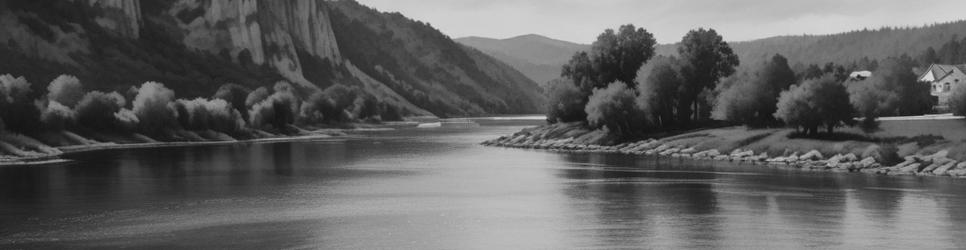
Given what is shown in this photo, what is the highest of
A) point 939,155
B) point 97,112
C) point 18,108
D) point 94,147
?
point 18,108

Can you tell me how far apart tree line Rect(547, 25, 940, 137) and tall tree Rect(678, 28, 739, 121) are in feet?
0.43

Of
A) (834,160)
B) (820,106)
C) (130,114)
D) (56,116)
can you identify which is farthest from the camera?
(130,114)

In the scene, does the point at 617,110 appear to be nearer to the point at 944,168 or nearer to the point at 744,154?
the point at 744,154

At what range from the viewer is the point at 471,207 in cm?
6606

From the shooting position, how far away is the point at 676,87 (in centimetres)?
13962

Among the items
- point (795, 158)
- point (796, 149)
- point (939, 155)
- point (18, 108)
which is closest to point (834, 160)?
point (795, 158)

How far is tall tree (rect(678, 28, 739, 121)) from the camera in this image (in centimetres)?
14100

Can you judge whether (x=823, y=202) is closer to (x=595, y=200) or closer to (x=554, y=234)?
(x=595, y=200)

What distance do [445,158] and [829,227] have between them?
72564 mm

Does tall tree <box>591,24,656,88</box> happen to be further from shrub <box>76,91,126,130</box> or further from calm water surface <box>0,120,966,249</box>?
shrub <box>76,91,126,130</box>

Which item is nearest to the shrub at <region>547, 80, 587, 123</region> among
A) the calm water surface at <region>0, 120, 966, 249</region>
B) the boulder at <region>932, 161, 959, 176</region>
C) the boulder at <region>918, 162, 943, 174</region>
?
the calm water surface at <region>0, 120, 966, 249</region>

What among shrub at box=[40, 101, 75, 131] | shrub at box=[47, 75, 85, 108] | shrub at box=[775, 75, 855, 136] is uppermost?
shrub at box=[47, 75, 85, 108]

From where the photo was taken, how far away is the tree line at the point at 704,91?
109m

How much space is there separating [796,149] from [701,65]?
38.1 metres
